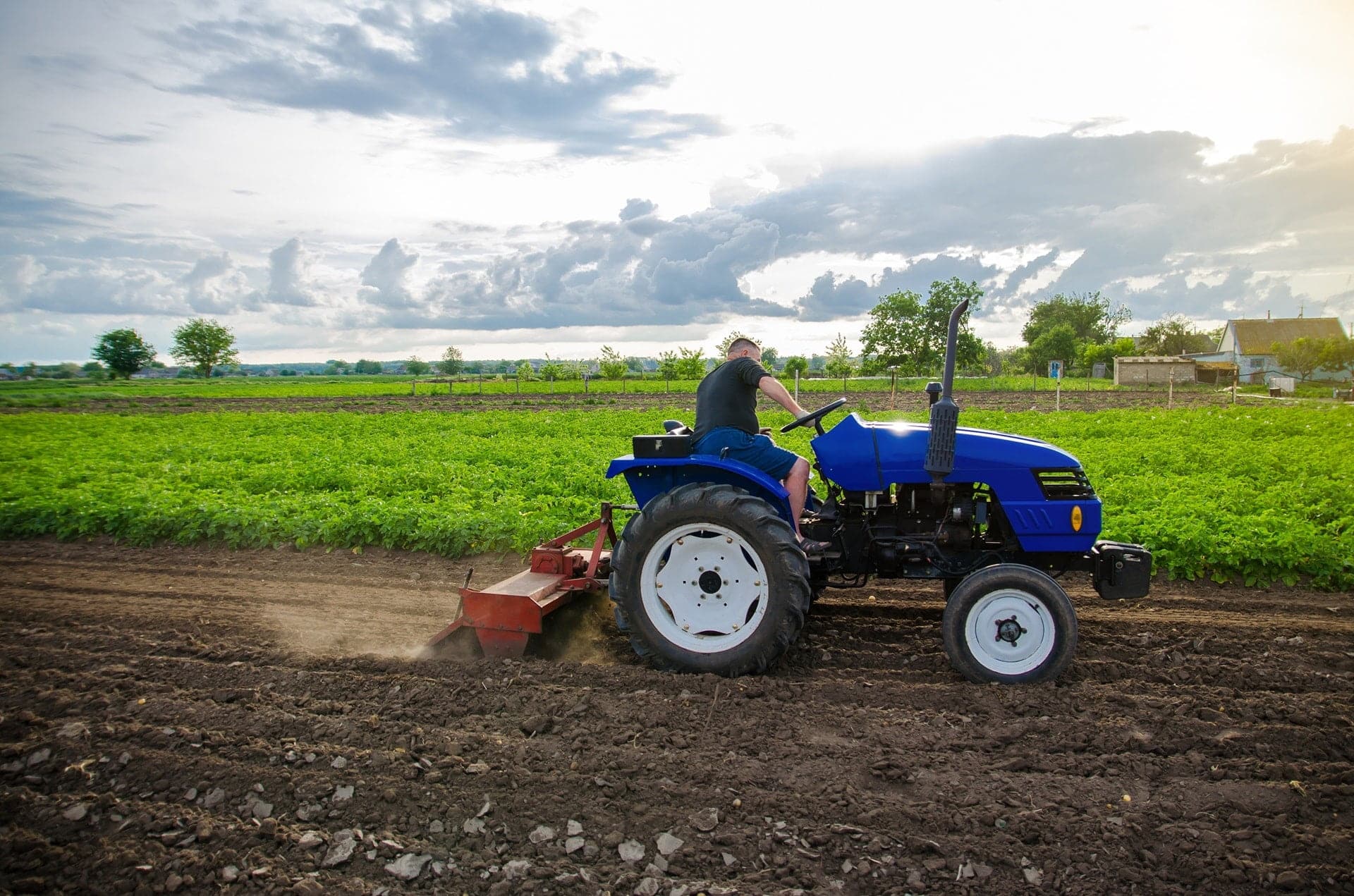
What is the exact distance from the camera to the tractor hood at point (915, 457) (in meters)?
4.57

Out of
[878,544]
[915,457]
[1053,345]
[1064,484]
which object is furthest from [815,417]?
[1053,345]

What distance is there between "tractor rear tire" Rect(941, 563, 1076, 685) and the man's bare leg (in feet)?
3.15

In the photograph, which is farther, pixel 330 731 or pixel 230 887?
pixel 330 731

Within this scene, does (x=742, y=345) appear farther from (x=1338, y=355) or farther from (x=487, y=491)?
(x=1338, y=355)

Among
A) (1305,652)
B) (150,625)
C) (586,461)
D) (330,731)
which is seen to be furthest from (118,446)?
(1305,652)

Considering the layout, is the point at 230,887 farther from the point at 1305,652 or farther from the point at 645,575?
the point at 1305,652

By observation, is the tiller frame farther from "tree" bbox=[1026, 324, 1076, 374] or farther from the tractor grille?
"tree" bbox=[1026, 324, 1076, 374]

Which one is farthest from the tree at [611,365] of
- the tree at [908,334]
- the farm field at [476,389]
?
the tree at [908,334]

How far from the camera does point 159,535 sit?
28.0 feet

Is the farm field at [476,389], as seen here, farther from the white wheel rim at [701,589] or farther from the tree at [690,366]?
the white wheel rim at [701,589]

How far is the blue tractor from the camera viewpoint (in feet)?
14.3

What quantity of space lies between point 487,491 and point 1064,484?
6.66m

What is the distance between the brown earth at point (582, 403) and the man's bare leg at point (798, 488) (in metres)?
25.1

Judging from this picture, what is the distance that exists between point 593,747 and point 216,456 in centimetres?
1258
